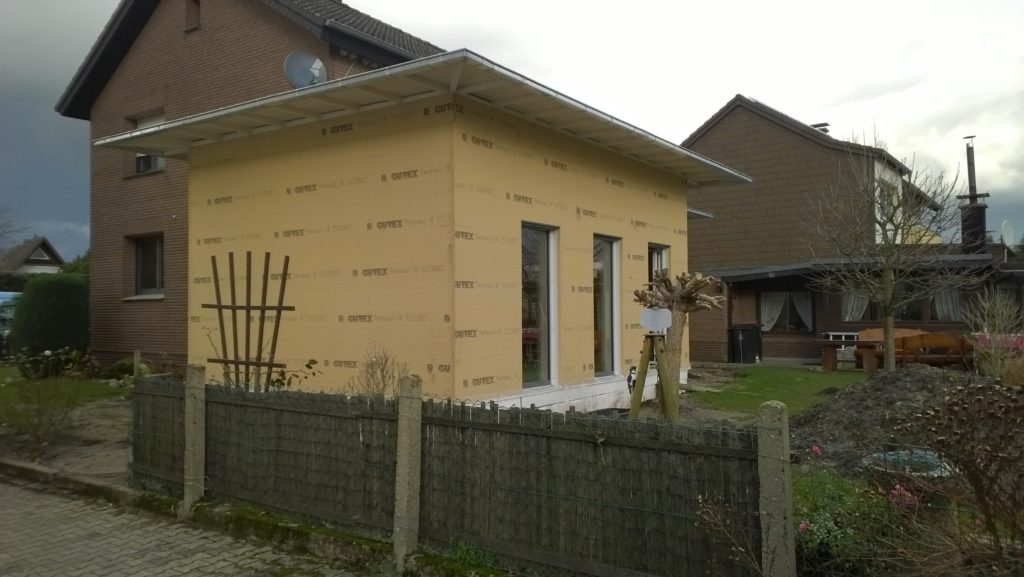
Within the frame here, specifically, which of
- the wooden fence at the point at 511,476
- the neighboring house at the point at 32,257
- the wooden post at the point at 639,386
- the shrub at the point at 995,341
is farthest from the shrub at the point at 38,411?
the neighboring house at the point at 32,257

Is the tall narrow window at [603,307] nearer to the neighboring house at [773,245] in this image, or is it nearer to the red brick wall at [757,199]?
the neighboring house at [773,245]

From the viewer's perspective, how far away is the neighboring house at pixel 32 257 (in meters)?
56.0

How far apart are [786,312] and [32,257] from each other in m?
59.5

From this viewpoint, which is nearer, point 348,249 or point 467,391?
point 467,391

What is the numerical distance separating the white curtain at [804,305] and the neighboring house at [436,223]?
42.9ft

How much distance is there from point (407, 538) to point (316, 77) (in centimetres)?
891

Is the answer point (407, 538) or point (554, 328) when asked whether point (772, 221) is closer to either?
point (554, 328)

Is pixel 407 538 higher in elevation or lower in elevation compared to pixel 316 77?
lower

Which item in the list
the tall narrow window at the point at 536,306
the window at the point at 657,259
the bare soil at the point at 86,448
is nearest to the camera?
the bare soil at the point at 86,448

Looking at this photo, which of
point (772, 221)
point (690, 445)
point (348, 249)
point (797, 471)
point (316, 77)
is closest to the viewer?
point (690, 445)

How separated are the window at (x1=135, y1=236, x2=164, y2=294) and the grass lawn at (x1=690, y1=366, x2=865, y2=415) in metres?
12.7

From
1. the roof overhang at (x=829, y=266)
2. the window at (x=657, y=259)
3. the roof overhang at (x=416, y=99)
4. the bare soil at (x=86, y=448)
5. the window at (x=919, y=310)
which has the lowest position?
the bare soil at (x=86, y=448)

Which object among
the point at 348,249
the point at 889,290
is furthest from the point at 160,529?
the point at 889,290

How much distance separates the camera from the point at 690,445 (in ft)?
13.8
